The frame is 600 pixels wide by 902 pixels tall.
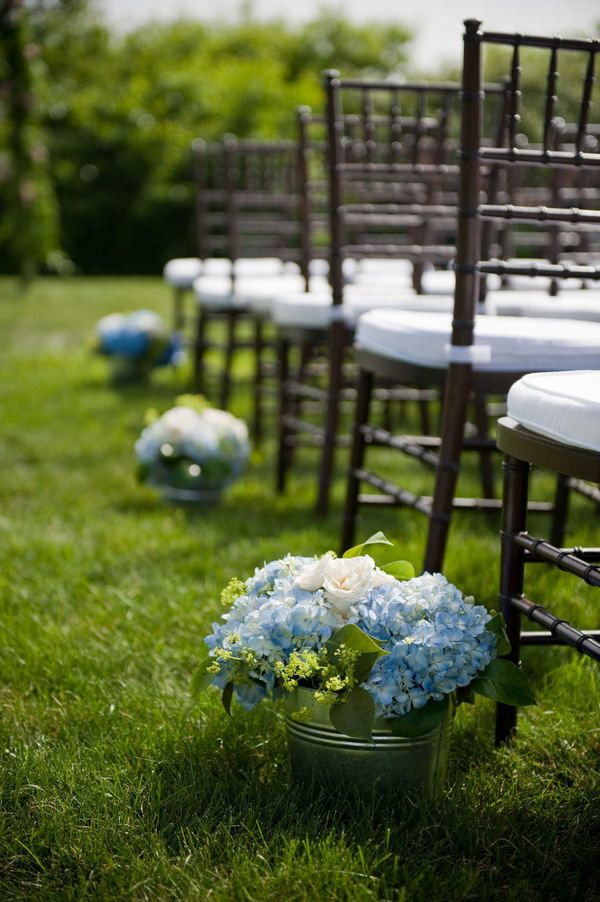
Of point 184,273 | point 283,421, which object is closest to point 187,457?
point 283,421

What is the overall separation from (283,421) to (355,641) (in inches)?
86.6

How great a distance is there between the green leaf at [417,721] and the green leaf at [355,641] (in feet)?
0.31

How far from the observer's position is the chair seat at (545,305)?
2.67m

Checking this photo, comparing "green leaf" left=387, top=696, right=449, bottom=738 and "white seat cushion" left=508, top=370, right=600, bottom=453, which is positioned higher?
"white seat cushion" left=508, top=370, right=600, bottom=453

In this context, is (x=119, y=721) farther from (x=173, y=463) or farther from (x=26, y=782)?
(x=173, y=463)

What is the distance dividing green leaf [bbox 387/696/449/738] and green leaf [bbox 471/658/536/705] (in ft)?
0.27

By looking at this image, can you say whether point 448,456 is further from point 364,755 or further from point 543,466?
point 364,755

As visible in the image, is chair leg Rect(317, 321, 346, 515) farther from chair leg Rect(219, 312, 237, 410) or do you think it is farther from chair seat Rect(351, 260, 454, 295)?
chair leg Rect(219, 312, 237, 410)

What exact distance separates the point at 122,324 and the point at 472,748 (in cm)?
456

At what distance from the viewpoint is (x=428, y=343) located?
2.16 m

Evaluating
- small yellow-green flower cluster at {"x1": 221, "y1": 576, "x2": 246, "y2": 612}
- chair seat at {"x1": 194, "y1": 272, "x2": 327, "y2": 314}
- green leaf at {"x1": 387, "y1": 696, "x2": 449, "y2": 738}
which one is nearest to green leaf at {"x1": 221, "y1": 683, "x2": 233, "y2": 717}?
small yellow-green flower cluster at {"x1": 221, "y1": 576, "x2": 246, "y2": 612}

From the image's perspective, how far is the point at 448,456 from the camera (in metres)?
2.13

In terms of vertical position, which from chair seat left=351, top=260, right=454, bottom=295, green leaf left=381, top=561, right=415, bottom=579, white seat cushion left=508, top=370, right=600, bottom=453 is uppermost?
white seat cushion left=508, top=370, right=600, bottom=453

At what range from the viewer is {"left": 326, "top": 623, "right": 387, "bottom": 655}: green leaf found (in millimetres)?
1473
